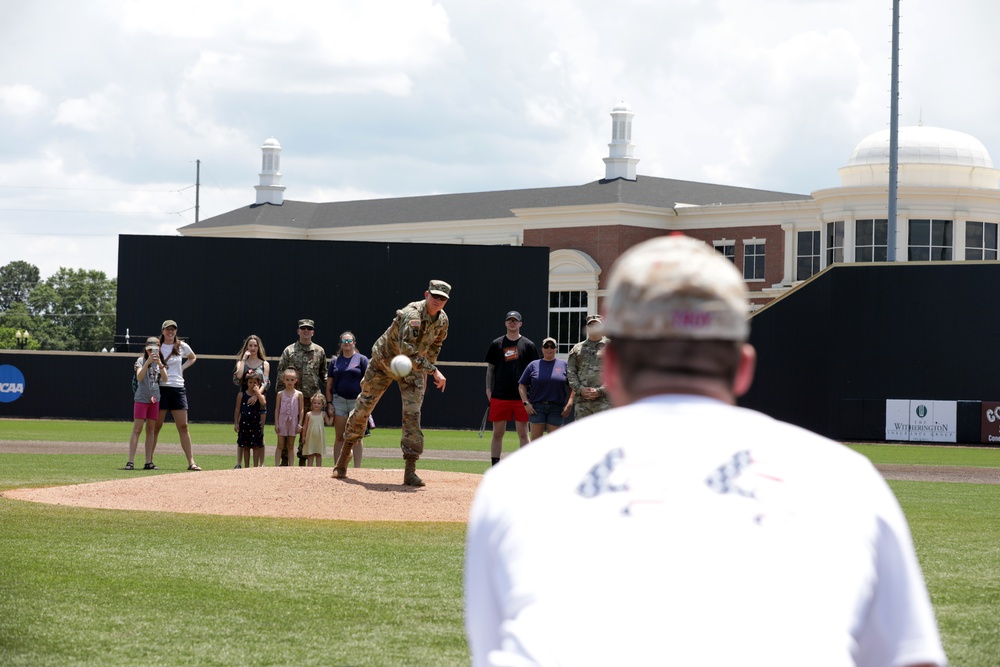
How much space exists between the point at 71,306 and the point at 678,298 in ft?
500

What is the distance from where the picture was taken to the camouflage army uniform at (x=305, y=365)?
1603 centimetres

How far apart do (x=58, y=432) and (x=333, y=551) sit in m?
20.1

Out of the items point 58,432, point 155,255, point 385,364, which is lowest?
point 58,432

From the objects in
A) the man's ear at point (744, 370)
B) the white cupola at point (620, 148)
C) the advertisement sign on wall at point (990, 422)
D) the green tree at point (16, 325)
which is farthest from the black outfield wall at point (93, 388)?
the green tree at point (16, 325)

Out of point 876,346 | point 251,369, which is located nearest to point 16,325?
point 876,346

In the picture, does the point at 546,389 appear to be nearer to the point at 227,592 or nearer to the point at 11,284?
the point at 227,592

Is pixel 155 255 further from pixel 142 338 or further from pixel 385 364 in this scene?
pixel 385 364

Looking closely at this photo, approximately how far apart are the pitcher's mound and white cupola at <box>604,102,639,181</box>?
58.3 meters

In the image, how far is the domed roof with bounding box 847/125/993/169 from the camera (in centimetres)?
5694

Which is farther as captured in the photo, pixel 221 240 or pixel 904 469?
pixel 221 240

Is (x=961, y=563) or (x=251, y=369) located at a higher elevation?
(x=251, y=369)

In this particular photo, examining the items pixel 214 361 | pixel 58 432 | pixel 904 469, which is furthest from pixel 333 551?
pixel 214 361

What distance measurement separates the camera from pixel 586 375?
47.5ft

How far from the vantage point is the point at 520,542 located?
2.02m
